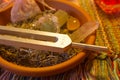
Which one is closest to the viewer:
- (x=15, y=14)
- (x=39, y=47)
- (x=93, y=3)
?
(x=39, y=47)

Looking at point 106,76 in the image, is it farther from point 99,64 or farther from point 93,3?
point 93,3

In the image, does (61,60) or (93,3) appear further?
(93,3)

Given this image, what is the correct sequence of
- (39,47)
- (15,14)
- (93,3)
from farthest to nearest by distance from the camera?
1. (93,3)
2. (15,14)
3. (39,47)

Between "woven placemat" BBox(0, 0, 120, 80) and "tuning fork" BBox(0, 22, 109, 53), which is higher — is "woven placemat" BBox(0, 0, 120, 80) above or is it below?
below

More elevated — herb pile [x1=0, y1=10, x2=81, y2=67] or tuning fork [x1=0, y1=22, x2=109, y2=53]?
tuning fork [x1=0, y1=22, x2=109, y2=53]

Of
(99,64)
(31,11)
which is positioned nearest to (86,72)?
(99,64)

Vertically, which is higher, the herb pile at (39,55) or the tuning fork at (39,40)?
the tuning fork at (39,40)

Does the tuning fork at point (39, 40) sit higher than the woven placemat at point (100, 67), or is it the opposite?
the tuning fork at point (39, 40)

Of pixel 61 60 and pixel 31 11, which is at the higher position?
pixel 31 11
